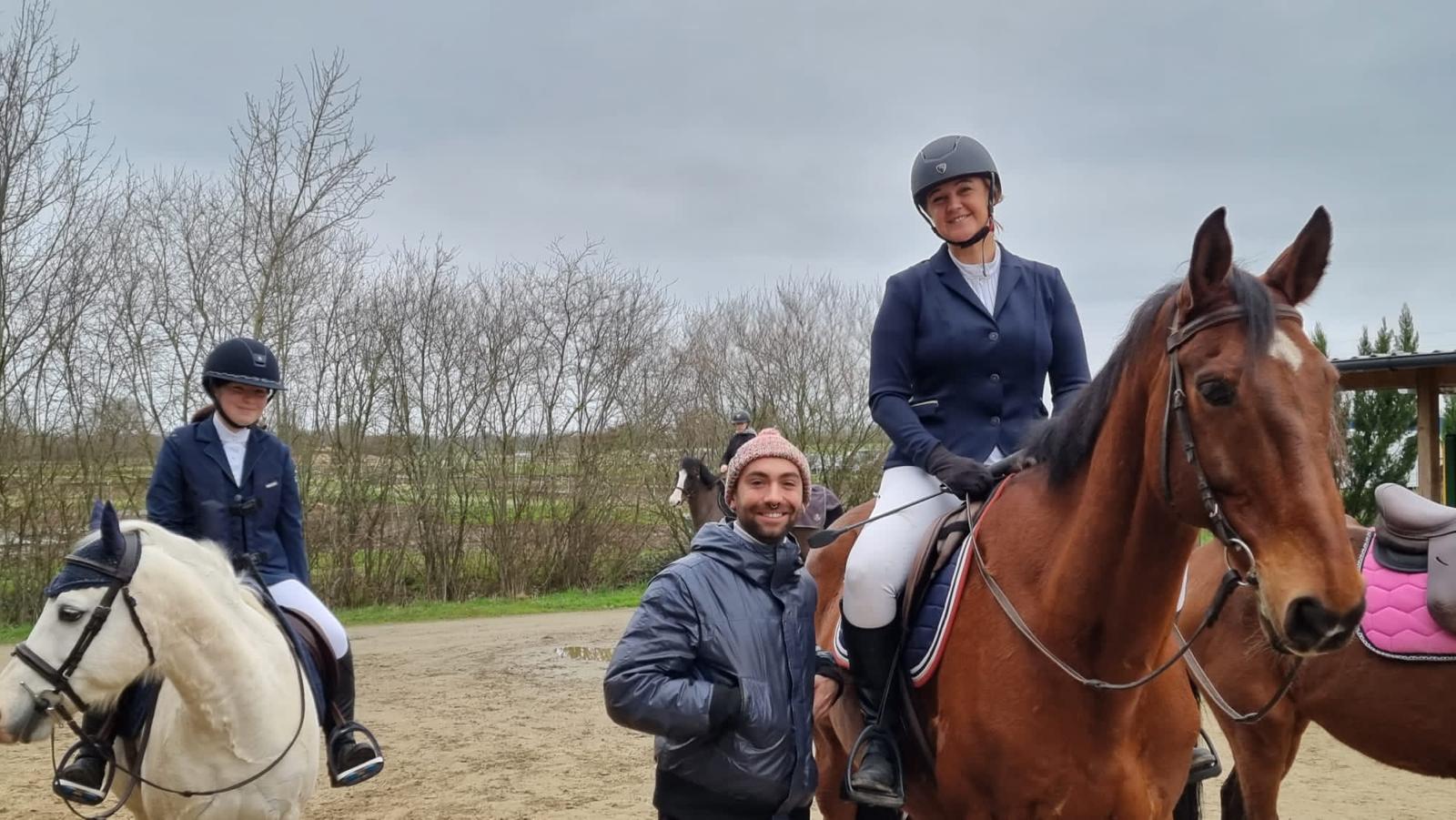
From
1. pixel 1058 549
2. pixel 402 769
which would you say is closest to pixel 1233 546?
pixel 1058 549

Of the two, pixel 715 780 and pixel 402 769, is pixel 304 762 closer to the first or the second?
pixel 715 780

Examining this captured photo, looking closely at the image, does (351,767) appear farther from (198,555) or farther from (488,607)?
(488,607)

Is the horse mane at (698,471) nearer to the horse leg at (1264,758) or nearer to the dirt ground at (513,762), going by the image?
the dirt ground at (513,762)

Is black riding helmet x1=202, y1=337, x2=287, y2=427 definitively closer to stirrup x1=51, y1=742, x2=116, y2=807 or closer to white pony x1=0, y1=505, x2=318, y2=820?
white pony x1=0, y1=505, x2=318, y2=820

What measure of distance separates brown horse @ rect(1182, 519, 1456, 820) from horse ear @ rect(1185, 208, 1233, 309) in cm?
252

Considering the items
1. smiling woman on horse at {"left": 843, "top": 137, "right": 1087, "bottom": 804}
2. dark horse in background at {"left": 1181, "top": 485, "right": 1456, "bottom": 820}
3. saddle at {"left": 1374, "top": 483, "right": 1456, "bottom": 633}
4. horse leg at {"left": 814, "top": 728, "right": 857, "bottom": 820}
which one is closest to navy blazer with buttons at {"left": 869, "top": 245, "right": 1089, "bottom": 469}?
smiling woman on horse at {"left": 843, "top": 137, "right": 1087, "bottom": 804}

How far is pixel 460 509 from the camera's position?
52.3 ft

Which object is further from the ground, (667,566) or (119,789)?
(667,566)

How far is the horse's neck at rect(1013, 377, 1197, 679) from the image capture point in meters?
2.30

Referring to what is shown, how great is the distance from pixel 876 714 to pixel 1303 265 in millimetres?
1635

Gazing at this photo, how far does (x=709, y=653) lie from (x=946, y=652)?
707 millimetres

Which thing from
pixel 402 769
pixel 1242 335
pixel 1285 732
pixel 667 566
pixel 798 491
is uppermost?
pixel 1242 335

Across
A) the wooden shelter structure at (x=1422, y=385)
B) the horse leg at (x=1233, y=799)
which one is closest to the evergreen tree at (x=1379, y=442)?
the wooden shelter structure at (x=1422, y=385)

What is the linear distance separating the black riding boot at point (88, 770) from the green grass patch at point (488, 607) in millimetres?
10099
